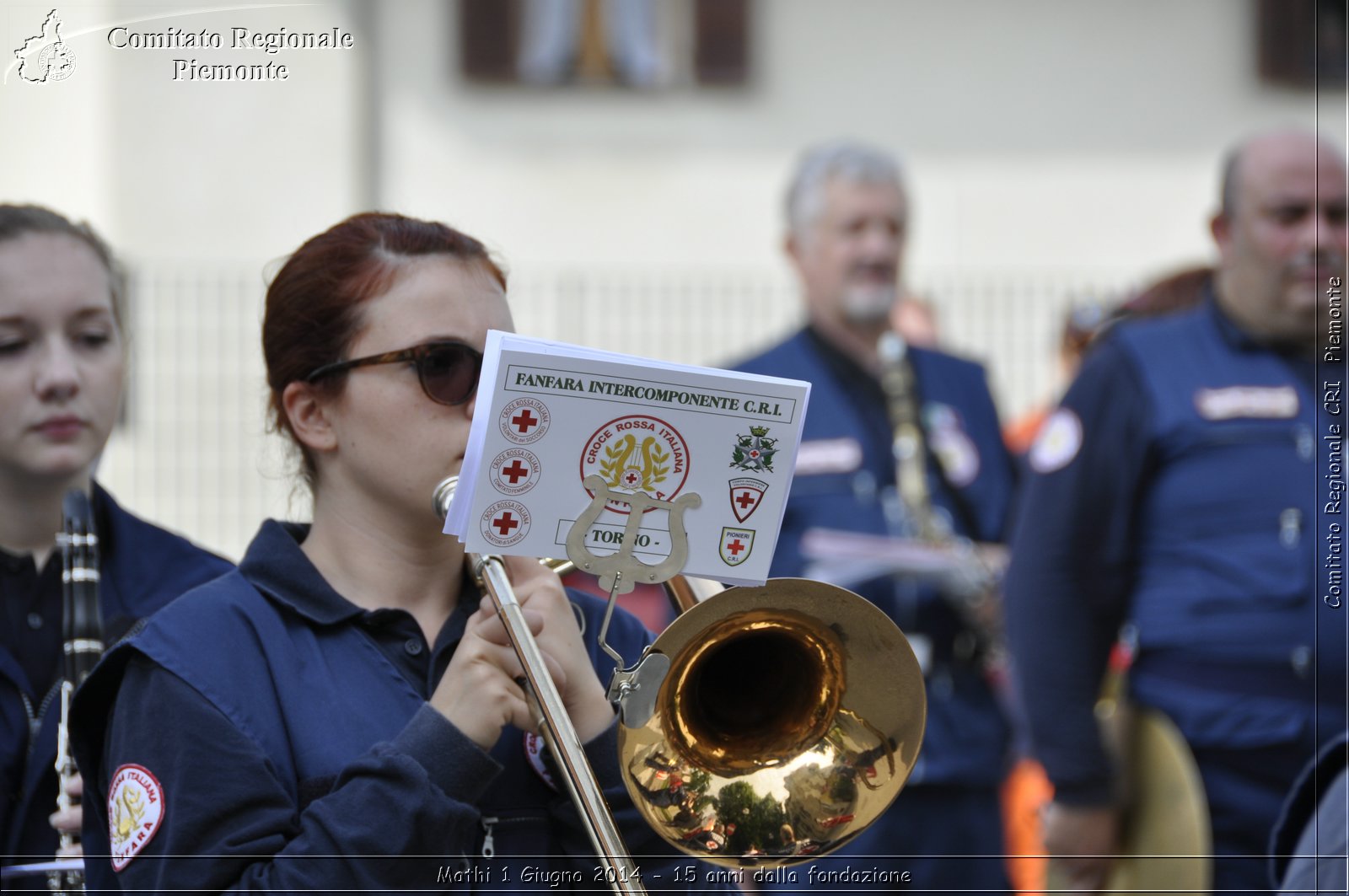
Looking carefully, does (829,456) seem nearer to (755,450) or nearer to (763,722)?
→ (763,722)

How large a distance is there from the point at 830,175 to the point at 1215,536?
1831mm

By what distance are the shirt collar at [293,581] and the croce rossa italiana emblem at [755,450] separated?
599mm

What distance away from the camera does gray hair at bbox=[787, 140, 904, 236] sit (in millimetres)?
5395

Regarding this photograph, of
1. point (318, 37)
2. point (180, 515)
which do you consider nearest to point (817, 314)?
point (318, 37)

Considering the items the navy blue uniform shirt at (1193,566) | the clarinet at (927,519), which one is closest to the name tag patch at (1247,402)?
the navy blue uniform shirt at (1193,566)

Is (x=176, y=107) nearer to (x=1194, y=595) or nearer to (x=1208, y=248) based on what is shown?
(x=1208, y=248)

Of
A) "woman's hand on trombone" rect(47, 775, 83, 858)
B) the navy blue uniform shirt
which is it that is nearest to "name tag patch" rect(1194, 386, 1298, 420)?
the navy blue uniform shirt

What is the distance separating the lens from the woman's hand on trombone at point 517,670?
224 centimetres

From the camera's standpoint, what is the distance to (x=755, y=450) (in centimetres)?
221

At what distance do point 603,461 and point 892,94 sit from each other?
380 inches

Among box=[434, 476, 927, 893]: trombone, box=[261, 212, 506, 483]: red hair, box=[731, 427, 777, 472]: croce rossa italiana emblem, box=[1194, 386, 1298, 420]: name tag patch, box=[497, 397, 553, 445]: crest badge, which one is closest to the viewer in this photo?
box=[497, 397, 553, 445]: crest badge

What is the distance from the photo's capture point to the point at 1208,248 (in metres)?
11.8

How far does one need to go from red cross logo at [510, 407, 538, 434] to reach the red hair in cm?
48

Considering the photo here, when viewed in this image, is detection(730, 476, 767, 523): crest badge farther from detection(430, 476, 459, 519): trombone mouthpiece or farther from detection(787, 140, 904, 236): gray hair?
detection(787, 140, 904, 236): gray hair
